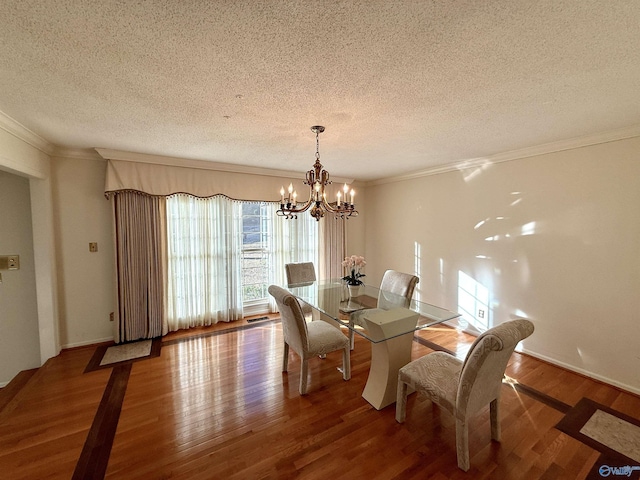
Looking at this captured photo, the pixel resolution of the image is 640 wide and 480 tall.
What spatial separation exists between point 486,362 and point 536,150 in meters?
2.63

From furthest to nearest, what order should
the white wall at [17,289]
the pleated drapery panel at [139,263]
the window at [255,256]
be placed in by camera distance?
the window at [255,256] → the pleated drapery panel at [139,263] → the white wall at [17,289]

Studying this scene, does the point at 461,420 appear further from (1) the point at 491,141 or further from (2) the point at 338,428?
(1) the point at 491,141

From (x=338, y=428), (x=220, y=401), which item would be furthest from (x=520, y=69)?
(x=220, y=401)

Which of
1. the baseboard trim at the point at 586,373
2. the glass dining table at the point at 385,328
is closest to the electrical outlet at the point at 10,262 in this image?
the glass dining table at the point at 385,328

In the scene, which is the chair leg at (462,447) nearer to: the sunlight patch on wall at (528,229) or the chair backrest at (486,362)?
the chair backrest at (486,362)

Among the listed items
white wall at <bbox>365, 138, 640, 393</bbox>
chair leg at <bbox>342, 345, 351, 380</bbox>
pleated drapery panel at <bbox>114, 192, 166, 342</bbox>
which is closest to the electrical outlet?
pleated drapery panel at <bbox>114, 192, 166, 342</bbox>

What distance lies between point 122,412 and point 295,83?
113 inches

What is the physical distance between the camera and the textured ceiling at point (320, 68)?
1.08m

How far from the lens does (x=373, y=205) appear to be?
17.0 ft

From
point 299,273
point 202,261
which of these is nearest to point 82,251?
point 202,261

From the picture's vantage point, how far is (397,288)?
3154 millimetres

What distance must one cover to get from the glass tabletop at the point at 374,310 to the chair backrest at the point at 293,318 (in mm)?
300

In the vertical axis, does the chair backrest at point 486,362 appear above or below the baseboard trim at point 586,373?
above

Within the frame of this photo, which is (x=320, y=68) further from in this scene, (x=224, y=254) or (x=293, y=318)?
(x=224, y=254)
